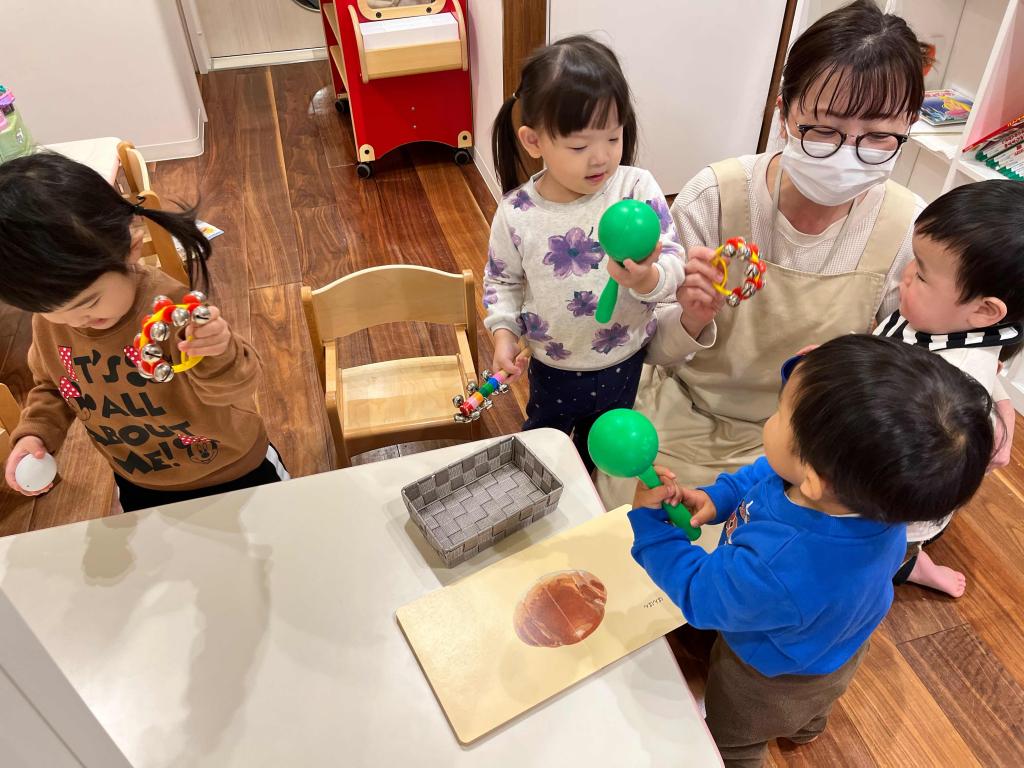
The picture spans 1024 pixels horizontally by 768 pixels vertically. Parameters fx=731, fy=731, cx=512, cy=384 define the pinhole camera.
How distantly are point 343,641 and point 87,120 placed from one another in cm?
328

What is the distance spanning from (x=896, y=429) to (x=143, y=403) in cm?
106

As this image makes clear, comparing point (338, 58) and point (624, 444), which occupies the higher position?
point (624, 444)

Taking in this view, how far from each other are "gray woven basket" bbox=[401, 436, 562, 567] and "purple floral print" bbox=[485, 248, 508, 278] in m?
0.36

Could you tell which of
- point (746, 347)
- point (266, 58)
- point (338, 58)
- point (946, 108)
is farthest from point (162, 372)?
point (266, 58)

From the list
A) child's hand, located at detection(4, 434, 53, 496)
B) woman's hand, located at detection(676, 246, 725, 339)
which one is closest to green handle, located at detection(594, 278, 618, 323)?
woman's hand, located at detection(676, 246, 725, 339)

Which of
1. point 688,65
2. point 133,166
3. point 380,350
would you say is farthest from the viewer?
point 688,65

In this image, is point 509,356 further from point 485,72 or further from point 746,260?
point 485,72

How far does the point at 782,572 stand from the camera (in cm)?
80

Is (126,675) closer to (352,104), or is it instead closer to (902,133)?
(902,133)

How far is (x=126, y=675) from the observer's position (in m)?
0.89

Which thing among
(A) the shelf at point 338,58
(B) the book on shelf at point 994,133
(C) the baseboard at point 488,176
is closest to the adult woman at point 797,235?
(B) the book on shelf at point 994,133

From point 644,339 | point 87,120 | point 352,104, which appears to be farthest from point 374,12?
point 644,339

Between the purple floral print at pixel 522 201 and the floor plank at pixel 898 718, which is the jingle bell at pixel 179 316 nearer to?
the purple floral print at pixel 522 201

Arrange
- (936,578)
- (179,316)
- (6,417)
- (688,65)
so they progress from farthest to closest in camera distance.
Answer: (688,65) → (6,417) → (936,578) → (179,316)
